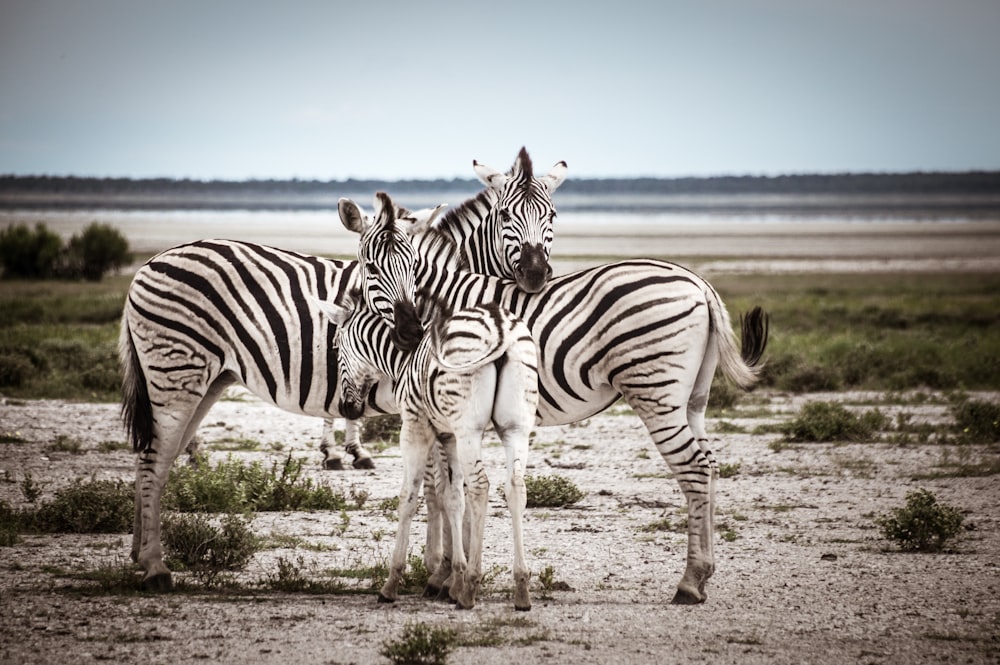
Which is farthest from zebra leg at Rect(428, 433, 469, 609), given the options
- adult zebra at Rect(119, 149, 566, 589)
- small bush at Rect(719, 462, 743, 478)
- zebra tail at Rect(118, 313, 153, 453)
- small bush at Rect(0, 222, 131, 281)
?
small bush at Rect(0, 222, 131, 281)

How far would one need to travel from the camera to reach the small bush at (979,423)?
15300 mm

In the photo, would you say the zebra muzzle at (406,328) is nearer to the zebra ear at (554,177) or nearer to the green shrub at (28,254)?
the zebra ear at (554,177)

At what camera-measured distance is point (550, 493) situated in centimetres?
1183

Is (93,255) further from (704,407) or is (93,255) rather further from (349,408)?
(704,407)

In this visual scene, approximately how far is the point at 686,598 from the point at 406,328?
2872 mm

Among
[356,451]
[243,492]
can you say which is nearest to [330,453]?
[356,451]

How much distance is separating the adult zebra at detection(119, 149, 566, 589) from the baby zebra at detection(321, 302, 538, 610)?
2.25ft

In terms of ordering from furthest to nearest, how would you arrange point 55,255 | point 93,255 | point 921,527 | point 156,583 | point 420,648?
point 93,255 → point 55,255 → point 921,527 → point 156,583 → point 420,648

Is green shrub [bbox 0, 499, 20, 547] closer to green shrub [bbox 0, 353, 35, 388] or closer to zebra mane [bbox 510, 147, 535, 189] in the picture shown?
zebra mane [bbox 510, 147, 535, 189]

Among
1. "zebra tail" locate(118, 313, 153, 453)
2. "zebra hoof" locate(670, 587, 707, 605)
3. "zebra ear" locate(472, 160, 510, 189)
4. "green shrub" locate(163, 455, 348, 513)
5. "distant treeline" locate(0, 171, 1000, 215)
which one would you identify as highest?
"distant treeline" locate(0, 171, 1000, 215)

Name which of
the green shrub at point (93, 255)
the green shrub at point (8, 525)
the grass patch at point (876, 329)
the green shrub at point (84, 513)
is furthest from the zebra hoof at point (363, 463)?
the green shrub at point (93, 255)

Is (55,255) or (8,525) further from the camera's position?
(55,255)

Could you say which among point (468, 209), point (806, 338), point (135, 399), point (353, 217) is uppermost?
point (806, 338)

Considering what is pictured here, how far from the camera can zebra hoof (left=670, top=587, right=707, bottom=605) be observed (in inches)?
322
